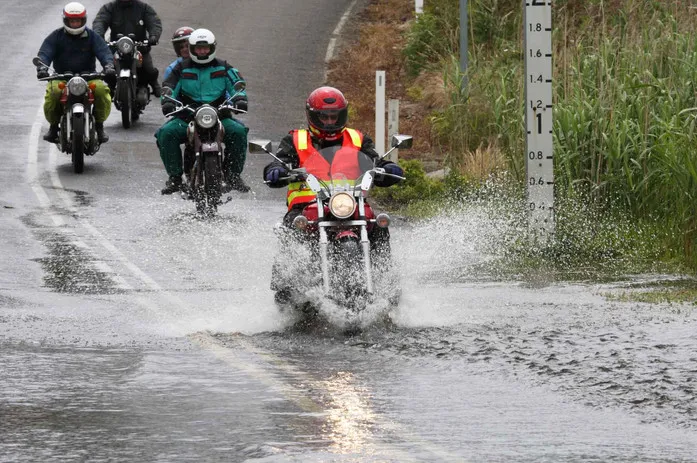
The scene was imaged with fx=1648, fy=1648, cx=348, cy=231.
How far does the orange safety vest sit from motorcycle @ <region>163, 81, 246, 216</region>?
21.5 feet

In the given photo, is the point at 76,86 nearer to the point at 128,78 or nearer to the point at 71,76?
the point at 71,76

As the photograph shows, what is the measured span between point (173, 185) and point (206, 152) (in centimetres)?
96

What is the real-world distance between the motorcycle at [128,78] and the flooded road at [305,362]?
272 inches

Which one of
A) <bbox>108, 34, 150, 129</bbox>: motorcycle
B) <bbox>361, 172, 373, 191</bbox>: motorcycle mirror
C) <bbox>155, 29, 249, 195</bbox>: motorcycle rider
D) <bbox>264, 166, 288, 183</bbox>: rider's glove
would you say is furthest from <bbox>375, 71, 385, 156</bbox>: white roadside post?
<bbox>361, 172, 373, 191</bbox>: motorcycle mirror

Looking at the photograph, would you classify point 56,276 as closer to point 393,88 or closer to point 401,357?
point 401,357

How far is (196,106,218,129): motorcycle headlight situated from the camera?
1867 cm

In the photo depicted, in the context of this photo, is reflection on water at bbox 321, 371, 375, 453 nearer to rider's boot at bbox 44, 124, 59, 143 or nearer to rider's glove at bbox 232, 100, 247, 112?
rider's glove at bbox 232, 100, 247, 112

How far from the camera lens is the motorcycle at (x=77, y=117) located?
21516mm

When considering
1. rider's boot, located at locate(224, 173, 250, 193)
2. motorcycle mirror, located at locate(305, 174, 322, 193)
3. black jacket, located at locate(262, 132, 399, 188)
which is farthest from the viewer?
rider's boot, located at locate(224, 173, 250, 193)

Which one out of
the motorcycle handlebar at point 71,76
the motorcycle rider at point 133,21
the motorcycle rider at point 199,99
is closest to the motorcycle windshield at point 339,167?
the motorcycle rider at point 199,99

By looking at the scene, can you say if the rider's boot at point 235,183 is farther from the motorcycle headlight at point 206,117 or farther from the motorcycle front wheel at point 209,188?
the motorcycle headlight at point 206,117

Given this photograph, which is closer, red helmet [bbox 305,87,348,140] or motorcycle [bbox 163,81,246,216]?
red helmet [bbox 305,87,348,140]

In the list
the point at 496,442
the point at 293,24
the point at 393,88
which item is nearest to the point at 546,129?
the point at 496,442

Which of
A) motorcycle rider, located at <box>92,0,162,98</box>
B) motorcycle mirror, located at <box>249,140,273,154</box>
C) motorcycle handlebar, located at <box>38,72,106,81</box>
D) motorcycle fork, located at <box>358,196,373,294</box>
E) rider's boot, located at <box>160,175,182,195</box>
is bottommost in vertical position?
rider's boot, located at <box>160,175,182,195</box>
